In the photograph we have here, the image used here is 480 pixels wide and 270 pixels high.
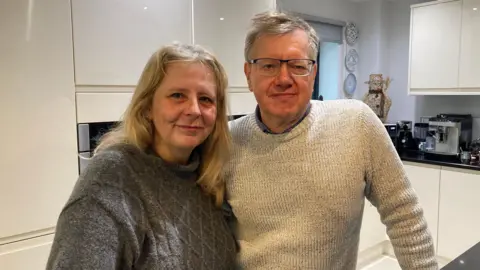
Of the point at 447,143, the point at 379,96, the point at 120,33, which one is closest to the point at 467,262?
the point at 120,33

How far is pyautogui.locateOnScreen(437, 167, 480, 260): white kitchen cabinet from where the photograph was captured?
2826mm

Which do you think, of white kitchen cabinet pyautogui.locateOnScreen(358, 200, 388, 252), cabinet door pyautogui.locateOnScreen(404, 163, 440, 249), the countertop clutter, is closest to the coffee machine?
the countertop clutter

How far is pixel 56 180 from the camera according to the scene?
1.67m

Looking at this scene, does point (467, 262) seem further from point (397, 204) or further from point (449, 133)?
point (449, 133)

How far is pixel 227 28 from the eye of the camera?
7.47 ft

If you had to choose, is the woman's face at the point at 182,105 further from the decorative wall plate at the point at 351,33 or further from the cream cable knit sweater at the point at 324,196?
the decorative wall plate at the point at 351,33

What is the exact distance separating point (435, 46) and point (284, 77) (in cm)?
263

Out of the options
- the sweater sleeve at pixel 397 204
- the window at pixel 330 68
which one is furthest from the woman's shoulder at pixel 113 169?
the window at pixel 330 68

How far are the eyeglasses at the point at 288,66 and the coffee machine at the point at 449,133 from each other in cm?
256

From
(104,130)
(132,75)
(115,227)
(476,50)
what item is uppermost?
(476,50)

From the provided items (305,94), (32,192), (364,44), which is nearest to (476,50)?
(364,44)

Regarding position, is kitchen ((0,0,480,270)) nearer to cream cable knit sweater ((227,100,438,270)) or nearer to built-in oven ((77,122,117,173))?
built-in oven ((77,122,117,173))

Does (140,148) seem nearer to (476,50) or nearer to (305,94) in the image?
(305,94)

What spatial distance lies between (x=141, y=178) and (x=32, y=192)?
0.90 m
